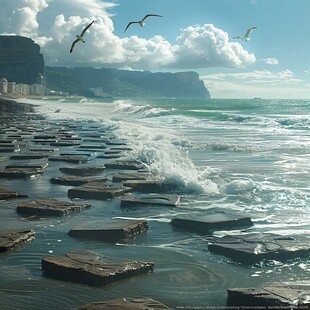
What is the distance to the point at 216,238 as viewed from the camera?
7.62 metres

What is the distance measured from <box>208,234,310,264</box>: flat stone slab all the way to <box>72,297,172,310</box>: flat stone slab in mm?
1922

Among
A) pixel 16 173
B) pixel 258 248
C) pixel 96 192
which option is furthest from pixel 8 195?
pixel 258 248

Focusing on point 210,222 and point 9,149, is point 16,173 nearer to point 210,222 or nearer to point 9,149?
point 210,222

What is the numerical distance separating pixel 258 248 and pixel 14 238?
9.94ft

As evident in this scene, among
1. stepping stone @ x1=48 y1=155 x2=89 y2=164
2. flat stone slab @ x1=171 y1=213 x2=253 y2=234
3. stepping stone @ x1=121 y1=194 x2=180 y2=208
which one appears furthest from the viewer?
stepping stone @ x1=48 y1=155 x2=89 y2=164

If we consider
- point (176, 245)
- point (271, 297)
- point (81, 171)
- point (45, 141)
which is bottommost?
point (176, 245)

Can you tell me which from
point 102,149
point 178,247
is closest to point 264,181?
point 178,247

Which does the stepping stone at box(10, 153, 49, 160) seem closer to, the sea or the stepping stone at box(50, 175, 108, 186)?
the sea

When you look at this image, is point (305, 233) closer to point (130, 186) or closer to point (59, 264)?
point (59, 264)

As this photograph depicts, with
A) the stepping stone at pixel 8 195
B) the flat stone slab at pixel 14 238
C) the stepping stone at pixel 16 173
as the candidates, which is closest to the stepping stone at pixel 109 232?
the flat stone slab at pixel 14 238

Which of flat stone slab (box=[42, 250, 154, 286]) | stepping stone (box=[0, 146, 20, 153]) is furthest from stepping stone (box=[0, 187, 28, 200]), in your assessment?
stepping stone (box=[0, 146, 20, 153])

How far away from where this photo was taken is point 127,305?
4820mm

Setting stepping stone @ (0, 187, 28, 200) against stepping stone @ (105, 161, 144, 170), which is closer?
stepping stone @ (0, 187, 28, 200)

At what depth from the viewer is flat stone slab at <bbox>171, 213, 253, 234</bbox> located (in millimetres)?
8250
